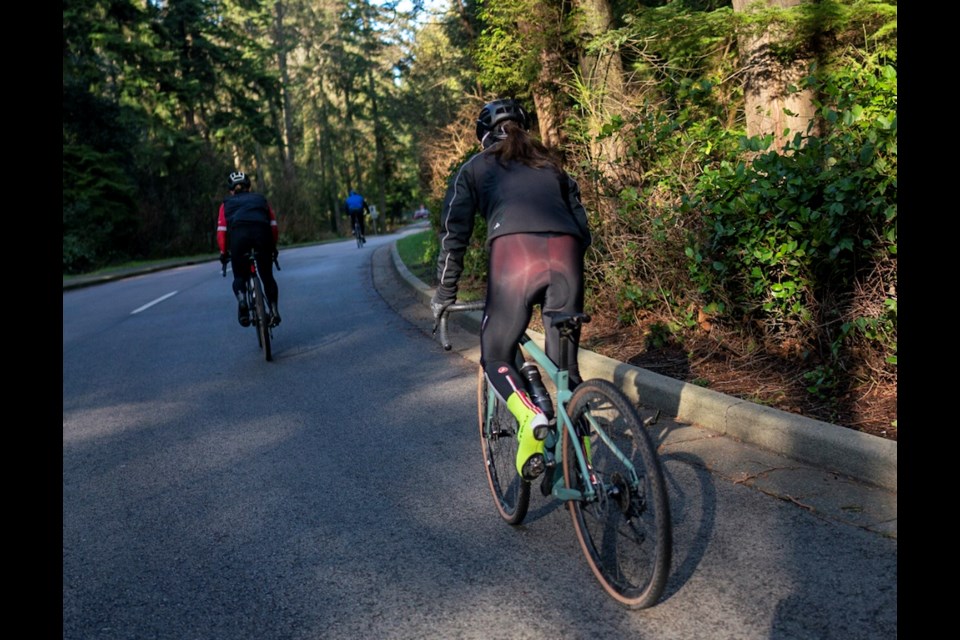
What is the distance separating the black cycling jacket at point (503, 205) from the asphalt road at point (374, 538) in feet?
4.14

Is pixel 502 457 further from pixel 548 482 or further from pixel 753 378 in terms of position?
pixel 753 378

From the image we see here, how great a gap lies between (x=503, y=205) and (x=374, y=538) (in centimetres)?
166

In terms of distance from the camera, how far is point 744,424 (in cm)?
503

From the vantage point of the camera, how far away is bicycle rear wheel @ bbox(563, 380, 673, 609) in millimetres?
3094

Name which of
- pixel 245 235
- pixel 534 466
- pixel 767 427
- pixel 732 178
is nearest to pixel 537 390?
pixel 534 466

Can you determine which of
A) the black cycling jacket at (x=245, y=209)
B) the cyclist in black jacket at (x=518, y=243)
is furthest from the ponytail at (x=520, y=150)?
the black cycling jacket at (x=245, y=209)

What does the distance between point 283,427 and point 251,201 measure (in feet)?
12.2

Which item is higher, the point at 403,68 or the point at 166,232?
the point at 403,68

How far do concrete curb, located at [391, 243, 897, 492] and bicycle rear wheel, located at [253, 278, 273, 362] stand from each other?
3.74 m

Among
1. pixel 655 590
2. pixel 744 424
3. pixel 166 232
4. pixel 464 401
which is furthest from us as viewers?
pixel 166 232

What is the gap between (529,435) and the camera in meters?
3.71

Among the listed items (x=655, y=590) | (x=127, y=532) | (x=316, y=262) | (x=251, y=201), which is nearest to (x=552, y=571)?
(x=655, y=590)

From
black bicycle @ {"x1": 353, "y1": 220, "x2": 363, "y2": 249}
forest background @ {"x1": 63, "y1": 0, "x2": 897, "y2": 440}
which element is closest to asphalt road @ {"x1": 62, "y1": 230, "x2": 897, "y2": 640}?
forest background @ {"x1": 63, "y1": 0, "x2": 897, "y2": 440}

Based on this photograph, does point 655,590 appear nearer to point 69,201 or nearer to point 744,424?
point 744,424
